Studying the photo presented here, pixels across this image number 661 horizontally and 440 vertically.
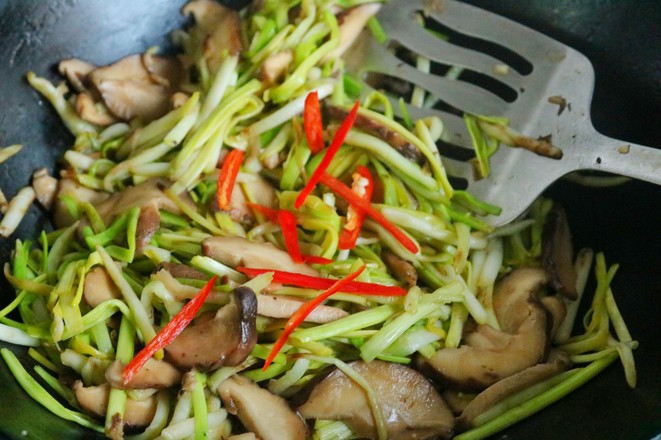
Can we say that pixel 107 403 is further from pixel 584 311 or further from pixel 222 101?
pixel 584 311

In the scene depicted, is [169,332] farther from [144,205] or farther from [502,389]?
[502,389]

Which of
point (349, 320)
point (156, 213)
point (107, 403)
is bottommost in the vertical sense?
point (107, 403)

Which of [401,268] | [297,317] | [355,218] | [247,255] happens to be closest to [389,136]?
[355,218]

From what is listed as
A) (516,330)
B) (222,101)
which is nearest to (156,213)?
(222,101)

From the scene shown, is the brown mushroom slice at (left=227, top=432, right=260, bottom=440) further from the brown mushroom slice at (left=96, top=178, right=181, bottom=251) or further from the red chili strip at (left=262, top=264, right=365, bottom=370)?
the brown mushroom slice at (left=96, top=178, right=181, bottom=251)

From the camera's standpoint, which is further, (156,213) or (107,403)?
(156,213)

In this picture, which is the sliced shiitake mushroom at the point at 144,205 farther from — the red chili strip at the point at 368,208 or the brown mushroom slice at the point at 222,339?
the red chili strip at the point at 368,208
